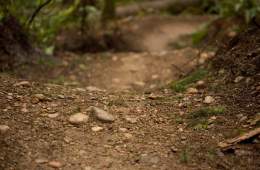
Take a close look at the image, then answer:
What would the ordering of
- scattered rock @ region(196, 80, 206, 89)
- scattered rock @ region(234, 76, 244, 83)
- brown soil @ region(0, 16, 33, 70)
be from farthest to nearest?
1. brown soil @ region(0, 16, 33, 70)
2. scattered rock @ region(196, 80, 206, 89)
3. scattered rock @ region(234, 76, 244, 83)

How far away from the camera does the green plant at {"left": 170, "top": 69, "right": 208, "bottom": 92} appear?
3.32 meters

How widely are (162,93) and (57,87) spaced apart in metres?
0.77

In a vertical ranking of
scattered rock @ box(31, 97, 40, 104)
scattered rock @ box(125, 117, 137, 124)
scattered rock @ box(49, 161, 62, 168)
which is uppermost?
scattered rock @ box(31, 97, 40, 104)

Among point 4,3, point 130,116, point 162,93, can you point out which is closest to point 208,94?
point 162,93

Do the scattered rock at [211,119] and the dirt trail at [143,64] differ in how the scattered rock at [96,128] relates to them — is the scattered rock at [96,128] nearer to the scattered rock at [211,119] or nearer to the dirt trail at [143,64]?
the scattered rock at [211,119]

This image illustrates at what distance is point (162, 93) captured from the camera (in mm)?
3289

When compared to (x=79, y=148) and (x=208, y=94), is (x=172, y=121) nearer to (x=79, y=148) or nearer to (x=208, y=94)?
(x=208, y=94)

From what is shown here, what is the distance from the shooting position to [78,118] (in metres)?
2.70

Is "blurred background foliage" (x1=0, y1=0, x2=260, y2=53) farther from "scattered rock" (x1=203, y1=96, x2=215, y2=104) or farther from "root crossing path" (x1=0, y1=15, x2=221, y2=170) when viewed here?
"scattered rock" (x1=203, y1=96, x2=215, y2=104)

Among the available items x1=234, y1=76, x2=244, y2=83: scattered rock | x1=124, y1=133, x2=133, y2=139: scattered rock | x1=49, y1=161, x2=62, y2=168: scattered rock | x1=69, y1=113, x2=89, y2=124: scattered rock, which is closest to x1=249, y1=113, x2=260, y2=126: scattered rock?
x1=234, y1=76, x2=244, y2=83: scattered rock

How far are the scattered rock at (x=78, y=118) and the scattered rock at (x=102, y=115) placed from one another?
0.21 ft

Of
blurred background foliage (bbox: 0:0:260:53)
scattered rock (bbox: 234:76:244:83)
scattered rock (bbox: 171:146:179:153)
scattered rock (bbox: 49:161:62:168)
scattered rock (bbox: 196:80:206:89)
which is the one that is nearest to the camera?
scattered rock (bbox: 49:161:62:168)

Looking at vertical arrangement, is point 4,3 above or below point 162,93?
above

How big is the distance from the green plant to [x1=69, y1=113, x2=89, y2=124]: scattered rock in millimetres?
872
